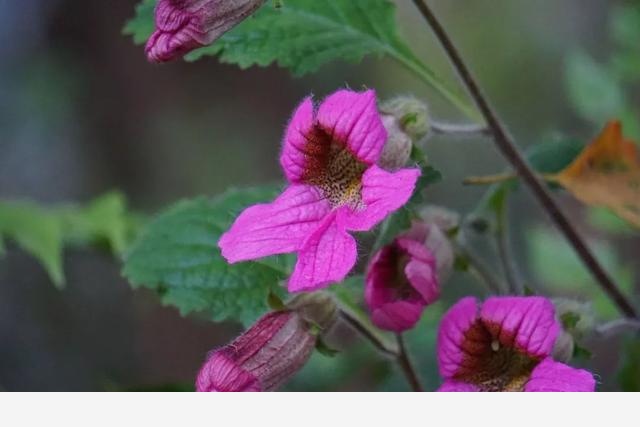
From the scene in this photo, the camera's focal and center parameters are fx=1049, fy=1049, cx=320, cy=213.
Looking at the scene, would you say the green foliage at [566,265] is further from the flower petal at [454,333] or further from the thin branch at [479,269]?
the flower petal at [454,333]

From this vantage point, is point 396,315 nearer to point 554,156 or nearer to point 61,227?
point 554,156

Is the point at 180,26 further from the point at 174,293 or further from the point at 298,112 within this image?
the point at 174,293

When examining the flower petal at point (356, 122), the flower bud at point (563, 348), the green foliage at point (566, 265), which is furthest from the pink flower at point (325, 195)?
the green foliage at point (566, 265)

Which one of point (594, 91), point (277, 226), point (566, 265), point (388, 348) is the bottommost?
point (566, 265)

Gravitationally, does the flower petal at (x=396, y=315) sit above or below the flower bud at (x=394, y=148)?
below

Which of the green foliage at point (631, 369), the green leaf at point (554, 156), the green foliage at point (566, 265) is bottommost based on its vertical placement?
the green foliage at point (566, 265)

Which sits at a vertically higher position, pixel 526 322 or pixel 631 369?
pixel 526 322

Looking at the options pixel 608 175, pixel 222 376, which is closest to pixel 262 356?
pixel 222 376

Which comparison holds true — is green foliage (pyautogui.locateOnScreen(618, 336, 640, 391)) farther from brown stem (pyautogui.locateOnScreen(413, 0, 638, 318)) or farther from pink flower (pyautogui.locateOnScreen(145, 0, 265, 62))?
pink flower (pyautogui.locateOnScreen(145, 0, 265, 62))
